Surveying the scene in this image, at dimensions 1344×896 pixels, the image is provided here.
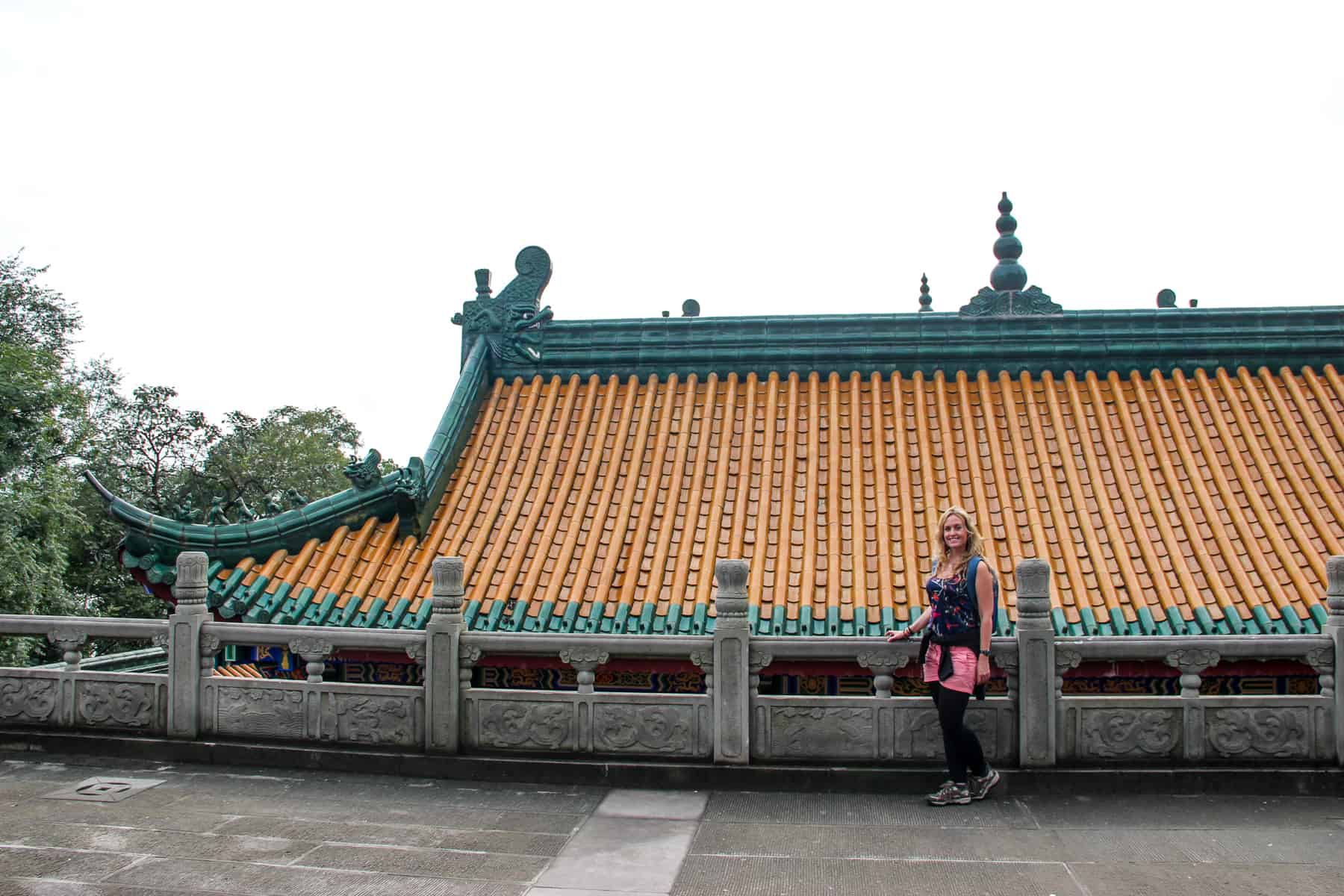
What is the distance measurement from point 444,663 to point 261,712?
1497 millimetres

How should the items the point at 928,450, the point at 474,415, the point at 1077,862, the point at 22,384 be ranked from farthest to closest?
the point at 22,384
the point at 474,415
the point at 928,450
the point at 1077,862

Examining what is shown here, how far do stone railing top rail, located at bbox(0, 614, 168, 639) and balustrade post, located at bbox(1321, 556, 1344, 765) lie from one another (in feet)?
26.0

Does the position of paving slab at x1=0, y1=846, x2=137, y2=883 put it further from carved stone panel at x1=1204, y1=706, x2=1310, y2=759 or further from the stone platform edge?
carved stone panel at x1=1204, y1=706, x2=1310, y2=759

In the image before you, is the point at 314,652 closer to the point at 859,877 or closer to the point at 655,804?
the point at 655,804

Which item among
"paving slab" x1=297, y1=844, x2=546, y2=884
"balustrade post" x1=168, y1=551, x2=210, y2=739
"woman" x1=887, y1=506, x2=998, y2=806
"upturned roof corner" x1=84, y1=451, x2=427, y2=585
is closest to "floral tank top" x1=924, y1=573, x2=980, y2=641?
"woman" x1=887, y1=506, x2=998, y2=806

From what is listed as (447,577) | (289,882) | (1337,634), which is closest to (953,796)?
(1337,634)

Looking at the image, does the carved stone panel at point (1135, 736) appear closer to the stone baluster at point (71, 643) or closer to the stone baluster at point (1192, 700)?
the stone baluster at point (1192, 700)

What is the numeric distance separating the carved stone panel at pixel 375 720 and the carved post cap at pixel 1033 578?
165 inches

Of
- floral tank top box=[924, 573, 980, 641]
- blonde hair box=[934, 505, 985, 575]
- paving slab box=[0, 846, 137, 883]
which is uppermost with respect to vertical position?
blonde hair box=[934, 505, 985, 575]

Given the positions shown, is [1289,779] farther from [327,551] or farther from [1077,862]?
[327,551]

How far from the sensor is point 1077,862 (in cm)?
513

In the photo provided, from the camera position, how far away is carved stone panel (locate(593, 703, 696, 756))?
650 centimetres

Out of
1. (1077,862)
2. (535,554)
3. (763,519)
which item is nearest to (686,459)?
(763,519)

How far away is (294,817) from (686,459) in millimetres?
4322
